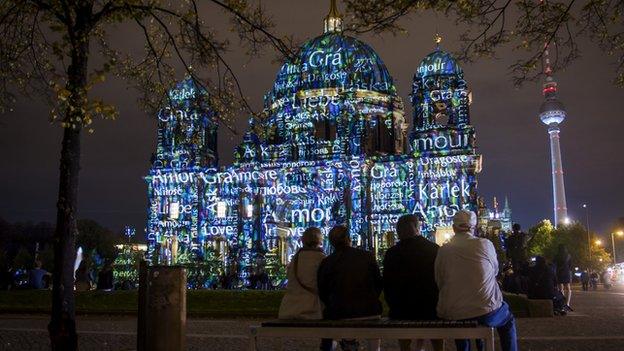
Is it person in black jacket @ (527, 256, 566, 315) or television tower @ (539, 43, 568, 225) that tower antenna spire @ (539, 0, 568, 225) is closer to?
television tower @ (539, 43, 568, 225)

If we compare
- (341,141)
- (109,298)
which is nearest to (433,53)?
(341,141)

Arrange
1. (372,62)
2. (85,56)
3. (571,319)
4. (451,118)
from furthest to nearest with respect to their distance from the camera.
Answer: (372,62)
(451,118)
(571,319)
(85,56)

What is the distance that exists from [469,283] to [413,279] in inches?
29.0

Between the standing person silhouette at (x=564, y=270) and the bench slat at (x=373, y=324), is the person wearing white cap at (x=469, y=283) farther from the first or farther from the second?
the standing person silhouette at (x=564, y=270)

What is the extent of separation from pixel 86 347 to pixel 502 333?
318 inches

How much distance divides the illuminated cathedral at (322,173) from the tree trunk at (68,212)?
46.8m

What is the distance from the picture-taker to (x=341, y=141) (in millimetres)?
67625

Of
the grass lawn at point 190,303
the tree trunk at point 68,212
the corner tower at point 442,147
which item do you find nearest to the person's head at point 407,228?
the tree trunk at point 68,212

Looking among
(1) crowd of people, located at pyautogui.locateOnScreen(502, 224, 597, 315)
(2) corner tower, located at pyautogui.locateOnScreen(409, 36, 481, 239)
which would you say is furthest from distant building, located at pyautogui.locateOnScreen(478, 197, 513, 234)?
(1) crowd of people, located at pyautogui.locateOnScreen(502, 224, 597, 315)

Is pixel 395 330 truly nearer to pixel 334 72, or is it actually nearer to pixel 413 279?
pixel 413 279

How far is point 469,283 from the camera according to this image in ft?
26.2

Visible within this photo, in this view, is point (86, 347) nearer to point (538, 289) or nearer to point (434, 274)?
point (434, 274)

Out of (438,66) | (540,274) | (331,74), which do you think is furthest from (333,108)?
(540,274)

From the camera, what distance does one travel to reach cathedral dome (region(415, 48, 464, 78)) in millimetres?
67188
